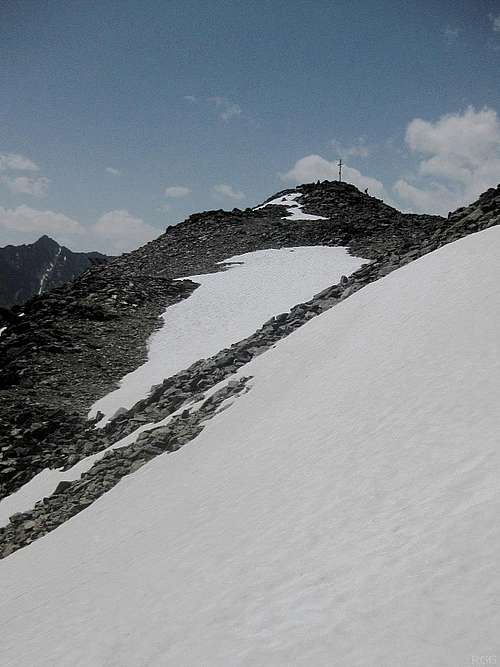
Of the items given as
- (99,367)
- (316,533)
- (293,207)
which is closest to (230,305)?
(99,367)

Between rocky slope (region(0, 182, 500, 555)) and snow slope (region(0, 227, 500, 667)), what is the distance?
1490 mm

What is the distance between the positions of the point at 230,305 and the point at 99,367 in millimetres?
9993

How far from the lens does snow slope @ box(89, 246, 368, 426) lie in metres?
22.4

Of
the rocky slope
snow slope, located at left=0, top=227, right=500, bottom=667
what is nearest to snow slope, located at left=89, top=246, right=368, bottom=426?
the rocky slope

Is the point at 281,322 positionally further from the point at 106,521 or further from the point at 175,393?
the point at 106,521

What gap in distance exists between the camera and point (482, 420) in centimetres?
740

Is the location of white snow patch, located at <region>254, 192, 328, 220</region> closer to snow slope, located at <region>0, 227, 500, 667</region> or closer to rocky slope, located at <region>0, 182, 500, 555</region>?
rocky slope, located at <region>0, 182, 500, 555</region>

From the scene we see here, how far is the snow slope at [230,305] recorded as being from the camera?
22.4 m

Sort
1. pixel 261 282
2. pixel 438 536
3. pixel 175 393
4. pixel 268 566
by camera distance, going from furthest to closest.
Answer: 1. pixel 261 282
2. pixel 175 393
3. pixel 268 566
4. pixel 438 536

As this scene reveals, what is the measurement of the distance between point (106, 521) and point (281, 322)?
12.8 meters

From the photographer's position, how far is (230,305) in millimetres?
30500

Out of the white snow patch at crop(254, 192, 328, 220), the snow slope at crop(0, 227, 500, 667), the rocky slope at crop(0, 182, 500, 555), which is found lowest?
the snow slope at crop(0, 227, 500, 667)

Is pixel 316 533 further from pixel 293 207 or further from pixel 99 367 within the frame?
pixel 293 207

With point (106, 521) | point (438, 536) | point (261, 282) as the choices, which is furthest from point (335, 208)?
point (438, 536)
